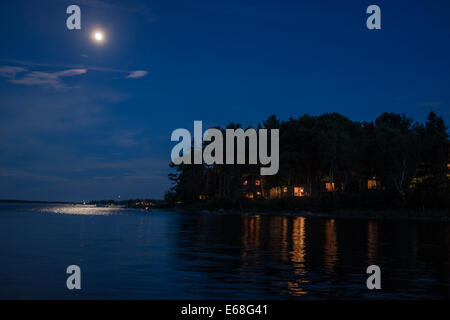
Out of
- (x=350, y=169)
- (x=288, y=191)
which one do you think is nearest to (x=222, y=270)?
(x=350, y=169)

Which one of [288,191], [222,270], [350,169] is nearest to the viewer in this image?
[222,270]

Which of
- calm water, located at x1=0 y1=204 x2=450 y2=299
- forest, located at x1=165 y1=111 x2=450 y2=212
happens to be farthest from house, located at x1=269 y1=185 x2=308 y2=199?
calm water, located at x1=0 y1=204 x2=450 y2=299

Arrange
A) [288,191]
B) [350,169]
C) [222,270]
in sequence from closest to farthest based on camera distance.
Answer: [222,270]
[350,169]
[288,191]

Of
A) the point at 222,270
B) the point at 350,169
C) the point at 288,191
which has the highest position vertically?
the point at 350,169

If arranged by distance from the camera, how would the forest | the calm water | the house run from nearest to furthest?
the calm water, the forest, the house

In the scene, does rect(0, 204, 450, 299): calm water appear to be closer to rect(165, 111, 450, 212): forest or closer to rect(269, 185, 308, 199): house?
rect(165, 111, 450, 212): forest

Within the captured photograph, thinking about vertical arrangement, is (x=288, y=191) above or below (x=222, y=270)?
above

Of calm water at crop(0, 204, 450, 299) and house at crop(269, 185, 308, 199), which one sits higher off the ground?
house at crop(269, 185, 308, 199)

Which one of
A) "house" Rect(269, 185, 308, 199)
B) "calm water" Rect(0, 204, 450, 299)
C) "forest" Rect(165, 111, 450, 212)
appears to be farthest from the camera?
"house" Rect(269, 185, 308, 199)

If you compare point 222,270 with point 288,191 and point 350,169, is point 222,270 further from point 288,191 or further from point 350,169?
point 288,191

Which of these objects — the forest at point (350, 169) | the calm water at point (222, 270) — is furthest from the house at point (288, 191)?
the calm water at point (222, 270)

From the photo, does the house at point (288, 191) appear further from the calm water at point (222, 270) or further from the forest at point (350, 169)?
the calm water at point (222, 270)
